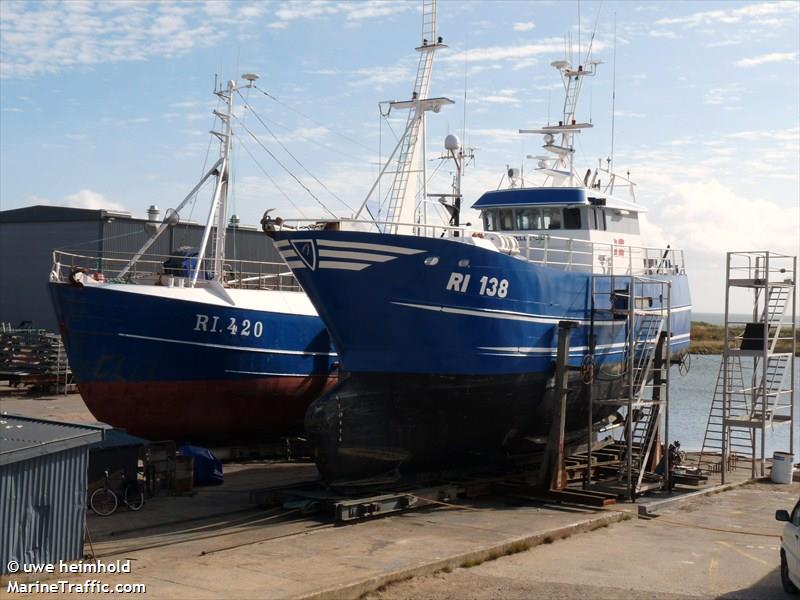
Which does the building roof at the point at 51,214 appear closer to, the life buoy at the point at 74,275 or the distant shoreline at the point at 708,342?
the life buoy at the point at 74,275

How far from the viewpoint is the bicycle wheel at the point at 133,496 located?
13828 millimetres

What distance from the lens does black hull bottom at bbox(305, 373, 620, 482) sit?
1399 cm

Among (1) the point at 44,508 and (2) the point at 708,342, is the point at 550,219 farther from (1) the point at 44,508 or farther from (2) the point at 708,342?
(2) the point at 708,342

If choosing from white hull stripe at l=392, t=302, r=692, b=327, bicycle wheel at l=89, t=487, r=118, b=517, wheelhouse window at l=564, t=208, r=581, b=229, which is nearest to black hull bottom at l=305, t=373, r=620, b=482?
white hull stripe at l=392, t=302, r=692, b=327

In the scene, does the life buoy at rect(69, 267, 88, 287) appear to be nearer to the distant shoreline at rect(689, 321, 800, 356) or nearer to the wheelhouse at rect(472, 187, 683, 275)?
the wheelhouse at rect(472, 187, 683, 275)

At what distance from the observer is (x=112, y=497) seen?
1356 cm

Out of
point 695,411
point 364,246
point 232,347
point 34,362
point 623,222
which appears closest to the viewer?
point 364,246

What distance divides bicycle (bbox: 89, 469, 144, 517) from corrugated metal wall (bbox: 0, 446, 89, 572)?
2902mm

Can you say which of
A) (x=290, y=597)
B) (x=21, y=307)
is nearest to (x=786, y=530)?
(x=290, y=597)

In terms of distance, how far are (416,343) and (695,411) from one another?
2913 cm

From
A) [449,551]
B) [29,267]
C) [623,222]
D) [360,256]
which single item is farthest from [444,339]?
[29,267]

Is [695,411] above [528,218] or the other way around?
the other way around

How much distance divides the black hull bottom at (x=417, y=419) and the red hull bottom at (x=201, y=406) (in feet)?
16.1

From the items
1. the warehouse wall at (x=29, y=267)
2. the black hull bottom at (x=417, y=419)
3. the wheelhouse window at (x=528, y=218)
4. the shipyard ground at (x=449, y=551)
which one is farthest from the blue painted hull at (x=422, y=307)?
the warehouse wall at (x=29, y=267)
